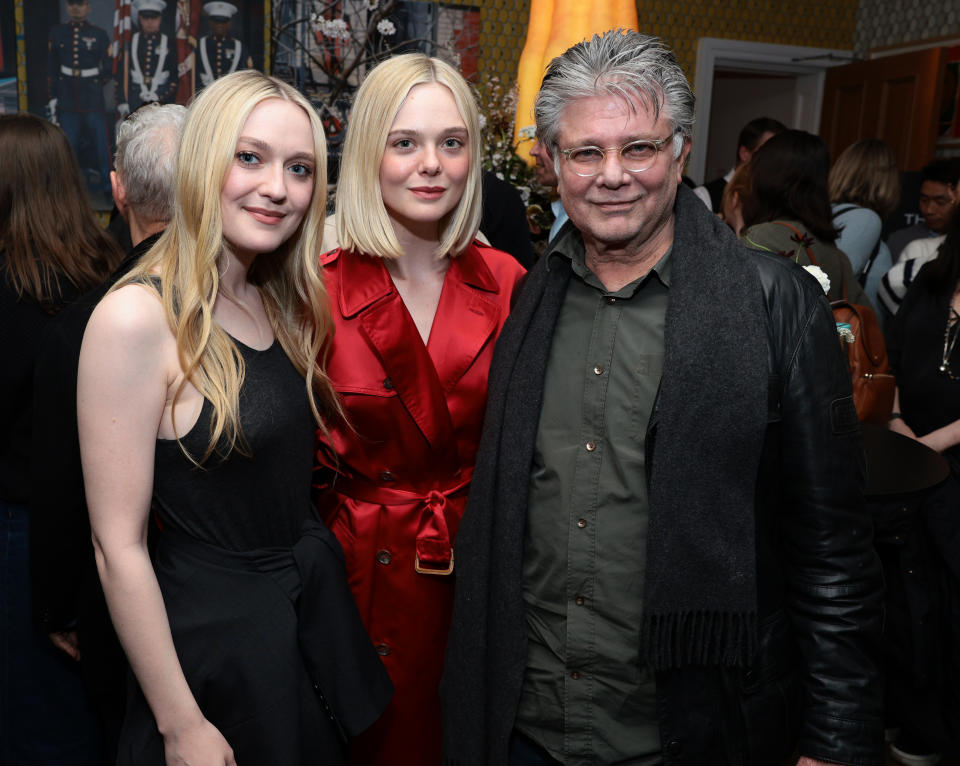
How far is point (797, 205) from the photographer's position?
3.01 meters

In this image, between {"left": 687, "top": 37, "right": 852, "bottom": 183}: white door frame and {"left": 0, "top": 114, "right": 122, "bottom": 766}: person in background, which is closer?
{"left": 0, "top": 114, "right": 122, "bottom": 766}: person in background

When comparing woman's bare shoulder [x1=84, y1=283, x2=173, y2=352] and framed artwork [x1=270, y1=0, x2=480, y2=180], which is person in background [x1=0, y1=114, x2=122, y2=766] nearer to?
woman's bare shoulder [x1=84, y1=283, x2=173, y2=352]

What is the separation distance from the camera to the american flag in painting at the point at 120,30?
4.55m

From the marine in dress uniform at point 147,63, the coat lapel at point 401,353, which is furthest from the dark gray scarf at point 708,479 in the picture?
the marine in dress uniform at point 147,63

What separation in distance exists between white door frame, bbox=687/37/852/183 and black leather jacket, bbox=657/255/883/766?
17.8 ft

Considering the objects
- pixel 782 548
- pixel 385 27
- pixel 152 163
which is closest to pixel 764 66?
pixel 385 27

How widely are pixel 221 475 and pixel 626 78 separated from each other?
887 mm

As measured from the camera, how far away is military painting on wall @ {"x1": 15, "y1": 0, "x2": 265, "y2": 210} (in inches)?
177

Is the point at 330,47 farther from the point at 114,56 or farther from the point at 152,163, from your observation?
the point at 152,163

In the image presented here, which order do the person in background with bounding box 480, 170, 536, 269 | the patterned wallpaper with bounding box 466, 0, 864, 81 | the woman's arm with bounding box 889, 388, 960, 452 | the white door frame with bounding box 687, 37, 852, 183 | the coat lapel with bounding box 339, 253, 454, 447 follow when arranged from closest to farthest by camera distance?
the coat lapel with bounding box 339, 253, 454, 447 → the woman's arm with bounding box 889, 388, 960, 452 → the person in background with bounding box 480, 170, 536, 269 → the patterned wallpaper with bounding box 466, 0, 864, 81 → the white door frame with bounding box 687, 37, 852, 183

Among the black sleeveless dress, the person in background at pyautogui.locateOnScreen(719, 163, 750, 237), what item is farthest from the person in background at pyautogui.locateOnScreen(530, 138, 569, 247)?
the black sleeveless dress

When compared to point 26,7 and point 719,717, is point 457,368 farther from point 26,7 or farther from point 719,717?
point 26,7

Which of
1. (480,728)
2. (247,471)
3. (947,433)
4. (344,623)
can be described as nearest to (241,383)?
(247,471)

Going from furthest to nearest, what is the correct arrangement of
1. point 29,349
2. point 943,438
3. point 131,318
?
point 943,438 → point 29,349 → point 131,318
